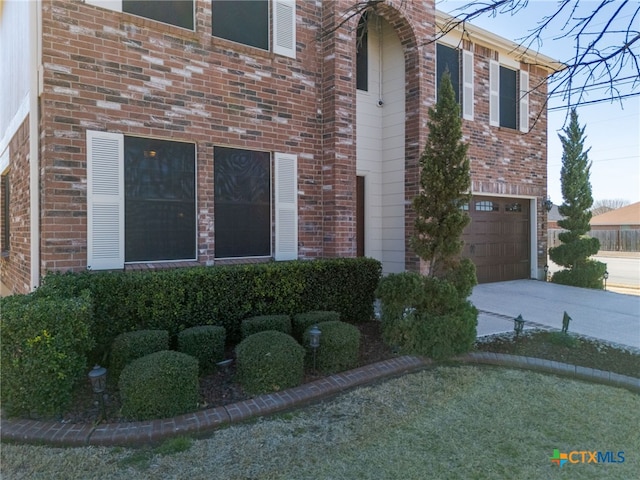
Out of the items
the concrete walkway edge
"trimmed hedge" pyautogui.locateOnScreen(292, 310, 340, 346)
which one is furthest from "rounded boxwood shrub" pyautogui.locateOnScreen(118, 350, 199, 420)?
"trimmed hedge" pyautogui.locateOnScreen(292, 310, 340, 346)

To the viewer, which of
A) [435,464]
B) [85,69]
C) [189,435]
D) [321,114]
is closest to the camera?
[435,464]

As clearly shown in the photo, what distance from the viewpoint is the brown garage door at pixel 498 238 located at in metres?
9.91

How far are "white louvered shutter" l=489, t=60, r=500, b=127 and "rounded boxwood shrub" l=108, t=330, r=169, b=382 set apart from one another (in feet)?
30.8

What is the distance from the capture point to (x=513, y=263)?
1090cm

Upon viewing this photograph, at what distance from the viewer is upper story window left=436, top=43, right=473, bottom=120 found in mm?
9203

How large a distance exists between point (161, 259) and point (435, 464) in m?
4.17

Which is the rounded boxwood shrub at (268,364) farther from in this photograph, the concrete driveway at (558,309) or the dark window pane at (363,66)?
the dark window pane at (363,66)

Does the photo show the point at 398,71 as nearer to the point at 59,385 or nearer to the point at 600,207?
the point at 59,385

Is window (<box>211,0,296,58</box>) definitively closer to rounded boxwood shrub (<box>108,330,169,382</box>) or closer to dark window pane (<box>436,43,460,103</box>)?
dark window pane (<box>436,43,460,103</box>)

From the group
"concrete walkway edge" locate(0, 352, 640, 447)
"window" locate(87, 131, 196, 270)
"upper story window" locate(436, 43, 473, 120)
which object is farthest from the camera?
"upper story window" locate(436, 43, 473, 120)

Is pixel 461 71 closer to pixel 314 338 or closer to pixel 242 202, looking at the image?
pixel 242 202

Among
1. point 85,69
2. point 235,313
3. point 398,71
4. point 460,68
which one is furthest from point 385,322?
point 460,68

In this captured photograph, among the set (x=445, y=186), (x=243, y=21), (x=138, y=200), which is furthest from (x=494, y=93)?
(x=138, y=200)

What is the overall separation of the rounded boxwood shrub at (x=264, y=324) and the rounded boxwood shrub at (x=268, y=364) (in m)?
0.62
